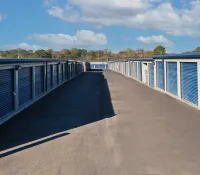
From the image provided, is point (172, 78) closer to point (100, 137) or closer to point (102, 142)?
point (100, 137)

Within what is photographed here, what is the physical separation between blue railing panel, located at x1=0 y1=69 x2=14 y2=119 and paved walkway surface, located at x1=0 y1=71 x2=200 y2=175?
779 millimetres

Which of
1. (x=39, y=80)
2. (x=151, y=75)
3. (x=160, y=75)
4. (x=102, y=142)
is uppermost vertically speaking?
(x=151, y=75)

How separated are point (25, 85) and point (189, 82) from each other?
1189 centimetres

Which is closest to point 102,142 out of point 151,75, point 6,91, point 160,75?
point 6,91

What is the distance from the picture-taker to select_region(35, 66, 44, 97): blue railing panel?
20375mm

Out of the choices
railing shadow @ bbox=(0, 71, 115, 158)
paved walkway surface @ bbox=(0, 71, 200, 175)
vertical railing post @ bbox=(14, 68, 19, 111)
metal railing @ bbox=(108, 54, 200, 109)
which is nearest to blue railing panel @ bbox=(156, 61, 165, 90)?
metal railing @ bbox=(108, 54, 200, 109)

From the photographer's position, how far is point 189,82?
16.7m

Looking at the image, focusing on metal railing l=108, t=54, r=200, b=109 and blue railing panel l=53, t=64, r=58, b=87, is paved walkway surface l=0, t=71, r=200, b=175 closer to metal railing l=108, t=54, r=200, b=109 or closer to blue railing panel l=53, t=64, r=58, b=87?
metal railing l=108, t=54, r=200, b=109

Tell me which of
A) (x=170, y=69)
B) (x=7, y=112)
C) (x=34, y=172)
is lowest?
(x=34, y=172)

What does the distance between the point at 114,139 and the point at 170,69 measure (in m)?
13.6

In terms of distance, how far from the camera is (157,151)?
27.2ft

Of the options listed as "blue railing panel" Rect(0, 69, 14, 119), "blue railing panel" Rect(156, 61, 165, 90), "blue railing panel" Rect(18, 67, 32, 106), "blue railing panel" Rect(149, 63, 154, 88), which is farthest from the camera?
"blue railing panel" Rect(149, 63, 154, 88)

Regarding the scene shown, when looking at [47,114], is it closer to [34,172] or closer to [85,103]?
[85,103]

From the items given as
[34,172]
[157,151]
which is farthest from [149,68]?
[34,172]
